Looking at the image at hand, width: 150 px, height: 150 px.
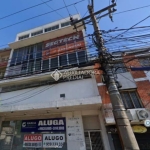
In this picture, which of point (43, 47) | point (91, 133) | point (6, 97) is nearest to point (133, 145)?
point (91, 133)

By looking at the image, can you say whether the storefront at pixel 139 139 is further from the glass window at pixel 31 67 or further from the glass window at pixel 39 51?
the glass window at pixel 39 51

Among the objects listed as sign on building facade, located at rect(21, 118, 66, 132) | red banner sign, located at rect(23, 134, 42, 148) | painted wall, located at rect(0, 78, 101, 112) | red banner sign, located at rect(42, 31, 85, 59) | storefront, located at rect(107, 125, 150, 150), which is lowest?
storefront, located at rect(107, 125, 150, 150)

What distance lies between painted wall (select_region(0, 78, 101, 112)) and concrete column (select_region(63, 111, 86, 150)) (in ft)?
4.10

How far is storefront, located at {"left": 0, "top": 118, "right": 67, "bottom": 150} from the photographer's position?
8680 mm

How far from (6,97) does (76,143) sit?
24.9 ft

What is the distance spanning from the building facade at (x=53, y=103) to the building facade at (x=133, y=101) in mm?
587

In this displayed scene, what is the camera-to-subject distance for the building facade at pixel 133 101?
721cm

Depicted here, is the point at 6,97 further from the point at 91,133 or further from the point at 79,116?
the point at 91,133

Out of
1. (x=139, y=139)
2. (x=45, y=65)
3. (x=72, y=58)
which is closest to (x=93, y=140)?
(x=139, y=139)

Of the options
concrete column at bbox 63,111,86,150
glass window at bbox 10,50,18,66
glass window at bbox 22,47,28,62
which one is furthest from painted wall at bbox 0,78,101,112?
glass window at bbox 22,47,28,62

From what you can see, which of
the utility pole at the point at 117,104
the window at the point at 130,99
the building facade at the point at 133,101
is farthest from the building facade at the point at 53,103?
the utility pole at the point at 117,104

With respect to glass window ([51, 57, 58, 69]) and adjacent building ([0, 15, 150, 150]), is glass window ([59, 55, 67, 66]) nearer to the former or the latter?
adjacent building ([0, 15, 150, 150])

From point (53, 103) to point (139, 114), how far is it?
569 cm

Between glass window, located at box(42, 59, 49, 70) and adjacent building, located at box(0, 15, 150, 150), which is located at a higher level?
glass window, located at box(42, 59, 49, 70)
